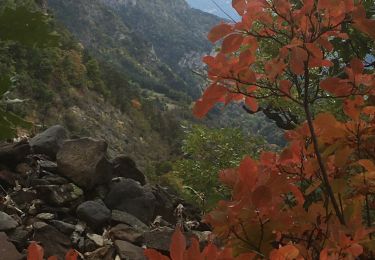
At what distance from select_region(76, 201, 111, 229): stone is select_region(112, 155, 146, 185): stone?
1621mm

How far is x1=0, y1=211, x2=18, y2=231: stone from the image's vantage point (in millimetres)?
4441

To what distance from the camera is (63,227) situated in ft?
16.0

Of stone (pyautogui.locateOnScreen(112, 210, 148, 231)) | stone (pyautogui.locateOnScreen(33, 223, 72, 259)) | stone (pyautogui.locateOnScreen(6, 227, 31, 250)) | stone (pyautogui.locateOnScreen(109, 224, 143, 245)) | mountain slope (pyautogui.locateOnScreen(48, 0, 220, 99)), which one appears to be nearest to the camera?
stone (pyautogui.locateOnScreen(6, 227, 31, 250))

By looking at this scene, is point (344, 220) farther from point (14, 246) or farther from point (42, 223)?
point (42, 223)

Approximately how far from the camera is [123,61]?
99125 mm

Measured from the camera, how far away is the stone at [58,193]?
528 cm

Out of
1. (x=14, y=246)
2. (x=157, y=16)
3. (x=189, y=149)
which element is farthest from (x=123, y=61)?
(x=14, y=246)

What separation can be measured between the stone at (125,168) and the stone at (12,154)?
1496mm

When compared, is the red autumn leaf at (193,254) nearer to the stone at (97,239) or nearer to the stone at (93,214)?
the stone at (97,239)

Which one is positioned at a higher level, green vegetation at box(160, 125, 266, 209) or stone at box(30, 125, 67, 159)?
stone at box(30, 125, 67, 159)

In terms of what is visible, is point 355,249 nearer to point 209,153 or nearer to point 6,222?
point 6,222

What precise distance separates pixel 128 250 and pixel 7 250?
1.18 m

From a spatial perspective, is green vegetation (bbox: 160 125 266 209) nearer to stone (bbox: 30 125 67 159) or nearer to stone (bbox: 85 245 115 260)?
stone (bbox: 30 125 67 159)

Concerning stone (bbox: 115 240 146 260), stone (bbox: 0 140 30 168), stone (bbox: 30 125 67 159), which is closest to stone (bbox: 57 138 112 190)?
stone (bbox: 30 125 67 159)
